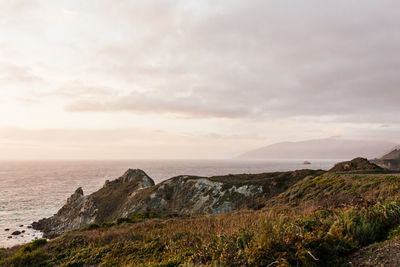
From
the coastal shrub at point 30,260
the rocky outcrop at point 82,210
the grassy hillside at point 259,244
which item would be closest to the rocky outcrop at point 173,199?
the rocky outcrop at point 82,210

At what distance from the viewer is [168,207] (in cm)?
5053

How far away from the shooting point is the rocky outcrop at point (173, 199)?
4500 cm

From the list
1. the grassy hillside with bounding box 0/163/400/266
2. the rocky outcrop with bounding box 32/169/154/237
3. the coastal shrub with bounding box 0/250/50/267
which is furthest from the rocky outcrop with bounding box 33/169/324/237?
the coastal shrub with bounding box 0/250/50/267

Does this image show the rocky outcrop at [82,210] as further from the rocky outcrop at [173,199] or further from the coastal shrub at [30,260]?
the coastal shrub at [30,260]

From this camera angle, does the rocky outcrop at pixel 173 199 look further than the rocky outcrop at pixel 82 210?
No

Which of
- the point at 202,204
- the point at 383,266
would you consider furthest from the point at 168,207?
the point at 383,266

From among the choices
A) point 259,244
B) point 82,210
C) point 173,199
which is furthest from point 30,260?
point 82,210

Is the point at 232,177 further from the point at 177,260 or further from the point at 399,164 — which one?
the point at 399,164

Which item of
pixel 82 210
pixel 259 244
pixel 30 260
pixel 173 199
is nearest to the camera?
pixel 259 244

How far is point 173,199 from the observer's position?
5253cm

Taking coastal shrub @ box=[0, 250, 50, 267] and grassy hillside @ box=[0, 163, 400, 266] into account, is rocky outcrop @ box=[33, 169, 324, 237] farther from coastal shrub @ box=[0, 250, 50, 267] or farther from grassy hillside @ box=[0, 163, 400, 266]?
coastal shrub @ box=[0, 250, 50, 267]

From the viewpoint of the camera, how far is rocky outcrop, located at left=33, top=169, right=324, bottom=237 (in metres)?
45.0

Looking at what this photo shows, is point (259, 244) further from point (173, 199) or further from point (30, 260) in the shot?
point (173, 199)

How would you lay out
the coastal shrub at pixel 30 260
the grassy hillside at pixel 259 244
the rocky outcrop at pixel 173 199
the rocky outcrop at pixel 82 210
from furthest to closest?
the rocky outcrop at pixel 82 210 < the rocky outcrop at pixel 173 199 < the coastal shrub at pixel 30 260 < the grassy hillside at pixel 259 244
